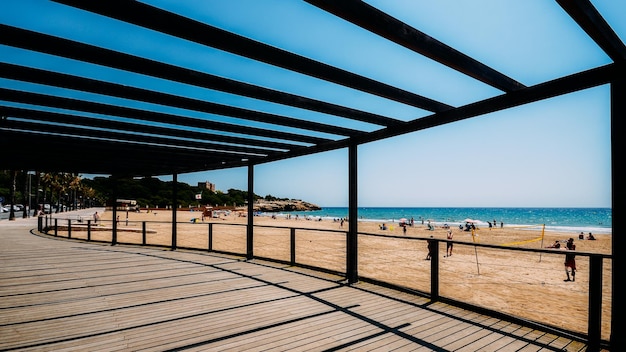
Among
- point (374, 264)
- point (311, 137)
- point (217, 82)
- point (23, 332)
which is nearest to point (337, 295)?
A: point (311, 137)

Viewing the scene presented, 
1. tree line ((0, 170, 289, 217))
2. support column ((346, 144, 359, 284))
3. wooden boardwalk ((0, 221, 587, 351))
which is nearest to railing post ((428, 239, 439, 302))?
wooden boardwalk ((0, 221, 587, 351))

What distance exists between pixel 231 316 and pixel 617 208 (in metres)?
4.30

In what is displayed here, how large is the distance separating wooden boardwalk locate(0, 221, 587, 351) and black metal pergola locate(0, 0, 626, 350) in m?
1.07

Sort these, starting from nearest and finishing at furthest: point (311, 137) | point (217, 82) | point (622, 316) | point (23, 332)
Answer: point (622, 316) < point (217, 82) < point (23, 332) < point (311, 137)

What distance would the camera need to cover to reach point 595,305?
338 centimetres

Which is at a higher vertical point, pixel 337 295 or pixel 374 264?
pixel 337 295

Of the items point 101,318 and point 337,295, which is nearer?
point 101,318

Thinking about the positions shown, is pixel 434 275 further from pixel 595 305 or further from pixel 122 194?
pixel 122 194

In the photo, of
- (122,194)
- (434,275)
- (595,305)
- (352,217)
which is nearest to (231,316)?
(352,217)

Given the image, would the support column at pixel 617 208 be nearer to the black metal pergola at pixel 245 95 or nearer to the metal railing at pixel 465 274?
the black metal pergola at pixel 245 95

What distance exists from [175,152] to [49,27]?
15.6 ft

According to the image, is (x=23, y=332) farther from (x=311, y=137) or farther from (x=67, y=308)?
(x=311, y=137)

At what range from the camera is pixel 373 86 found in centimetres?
338

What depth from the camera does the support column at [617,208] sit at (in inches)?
112
